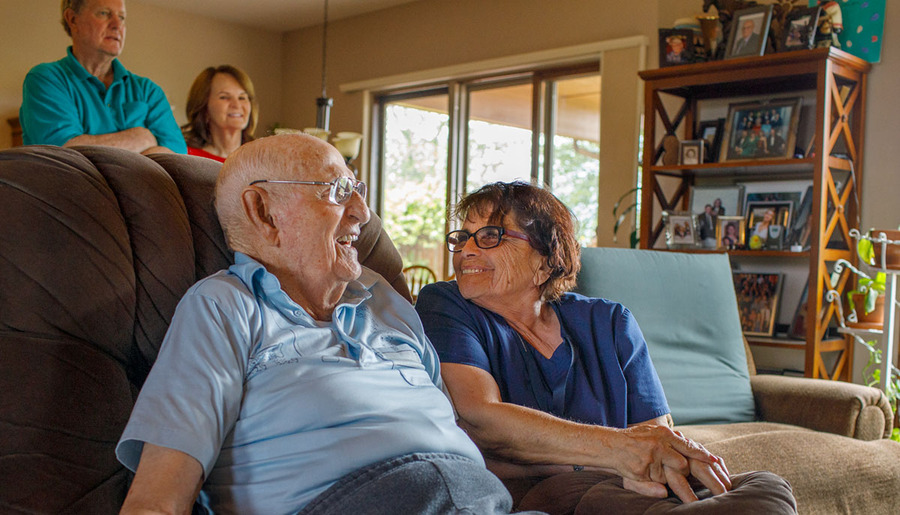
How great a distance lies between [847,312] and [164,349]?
11.1 ft

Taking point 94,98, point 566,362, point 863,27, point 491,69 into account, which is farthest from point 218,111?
point 491,69

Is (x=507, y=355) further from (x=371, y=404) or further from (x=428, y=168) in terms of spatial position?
(x=428, y=168)

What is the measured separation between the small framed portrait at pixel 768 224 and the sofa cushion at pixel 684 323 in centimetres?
125

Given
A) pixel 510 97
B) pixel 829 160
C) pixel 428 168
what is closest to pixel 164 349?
pixel 829 160

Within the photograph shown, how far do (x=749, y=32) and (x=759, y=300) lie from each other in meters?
1.26

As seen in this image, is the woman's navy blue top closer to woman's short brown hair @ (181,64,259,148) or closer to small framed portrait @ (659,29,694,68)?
woman's short brown hair @ (181,64,259,148)

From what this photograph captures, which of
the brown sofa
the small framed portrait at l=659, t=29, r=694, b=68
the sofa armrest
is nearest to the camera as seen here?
the brown sofa

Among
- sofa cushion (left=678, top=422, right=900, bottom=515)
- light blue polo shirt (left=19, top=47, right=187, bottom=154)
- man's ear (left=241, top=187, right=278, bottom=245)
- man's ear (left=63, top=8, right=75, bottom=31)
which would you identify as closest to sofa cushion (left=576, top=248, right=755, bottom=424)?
sofa cushion (left=678, top=422, right=900, bottom=515)

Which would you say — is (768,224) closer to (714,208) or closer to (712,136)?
(714,208)

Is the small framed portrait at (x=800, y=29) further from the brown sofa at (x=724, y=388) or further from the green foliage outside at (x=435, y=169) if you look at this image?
the green foliage outside at (x=435, y=169)

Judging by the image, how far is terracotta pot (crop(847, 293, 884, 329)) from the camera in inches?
130

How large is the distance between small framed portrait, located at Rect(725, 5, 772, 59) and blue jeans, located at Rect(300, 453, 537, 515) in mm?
3028

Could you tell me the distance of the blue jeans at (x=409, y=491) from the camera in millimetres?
1162

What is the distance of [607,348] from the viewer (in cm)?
175
